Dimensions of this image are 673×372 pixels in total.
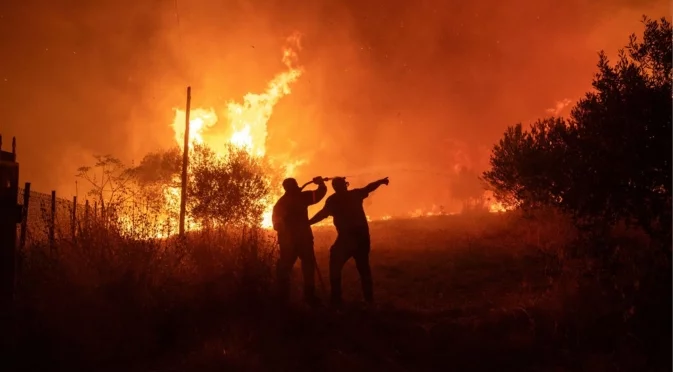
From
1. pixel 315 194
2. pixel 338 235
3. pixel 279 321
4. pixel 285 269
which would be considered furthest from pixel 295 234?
pixel 279 321

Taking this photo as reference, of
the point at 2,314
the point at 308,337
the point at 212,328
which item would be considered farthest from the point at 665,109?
the point at 2,314

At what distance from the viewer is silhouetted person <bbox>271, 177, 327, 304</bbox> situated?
816cm

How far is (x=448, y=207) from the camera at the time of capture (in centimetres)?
7112

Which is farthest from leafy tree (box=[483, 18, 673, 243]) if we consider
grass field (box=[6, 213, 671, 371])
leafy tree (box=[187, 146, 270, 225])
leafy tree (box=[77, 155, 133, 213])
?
leafy tree (box=[187, 146, 270, 225])

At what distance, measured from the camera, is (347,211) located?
845 centimetres

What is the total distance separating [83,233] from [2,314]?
1.72 m

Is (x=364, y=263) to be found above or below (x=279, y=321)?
above

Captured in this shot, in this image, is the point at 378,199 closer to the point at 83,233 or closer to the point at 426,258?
the point at 426,258

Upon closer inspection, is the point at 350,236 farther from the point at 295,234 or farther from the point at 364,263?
the point at 295,234

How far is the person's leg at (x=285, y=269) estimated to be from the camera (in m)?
7.29

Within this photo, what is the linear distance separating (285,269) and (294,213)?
100cm

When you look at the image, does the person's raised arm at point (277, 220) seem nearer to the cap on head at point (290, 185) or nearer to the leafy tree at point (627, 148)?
the cap on head at point (290, 185)

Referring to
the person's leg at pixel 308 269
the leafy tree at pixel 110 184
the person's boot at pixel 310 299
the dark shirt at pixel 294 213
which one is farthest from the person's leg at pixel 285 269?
the leafy tree at pixel 110 184

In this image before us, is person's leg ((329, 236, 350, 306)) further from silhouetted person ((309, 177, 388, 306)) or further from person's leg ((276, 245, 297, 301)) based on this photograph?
person's leg ((276, 245, 297, 301))
